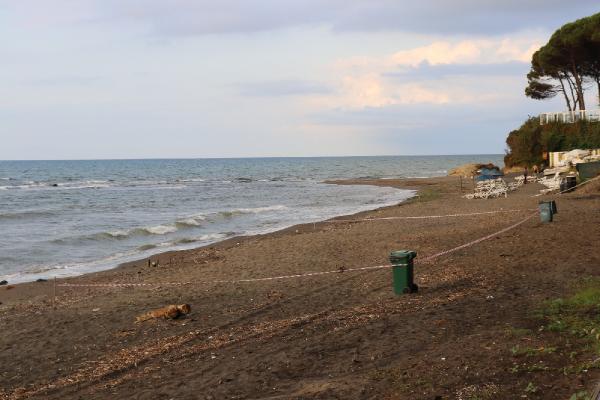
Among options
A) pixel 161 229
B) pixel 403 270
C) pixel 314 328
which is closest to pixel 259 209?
pixel 161 229

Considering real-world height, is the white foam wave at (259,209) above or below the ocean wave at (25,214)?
below

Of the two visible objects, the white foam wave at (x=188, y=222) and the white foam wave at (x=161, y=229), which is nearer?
the white foam wave at (x=161, y=229)

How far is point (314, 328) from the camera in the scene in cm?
950

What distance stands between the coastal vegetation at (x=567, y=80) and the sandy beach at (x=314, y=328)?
1151 inches

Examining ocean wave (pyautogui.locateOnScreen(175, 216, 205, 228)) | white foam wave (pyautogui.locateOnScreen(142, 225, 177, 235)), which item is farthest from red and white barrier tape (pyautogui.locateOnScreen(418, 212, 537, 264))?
ocean wave (pyautogui.locateOnScreen(175, 216, 205, 228))

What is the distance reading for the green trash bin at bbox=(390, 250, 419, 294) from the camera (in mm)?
10977

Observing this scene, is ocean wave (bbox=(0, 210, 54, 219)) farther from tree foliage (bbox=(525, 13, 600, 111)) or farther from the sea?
tree foliage (bbox=(525, 13, 600, 111))

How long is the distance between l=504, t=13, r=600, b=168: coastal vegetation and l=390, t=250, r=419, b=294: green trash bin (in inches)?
1397

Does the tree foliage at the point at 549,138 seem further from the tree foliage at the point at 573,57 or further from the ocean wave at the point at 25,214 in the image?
the ocean wave at the point at 25,214

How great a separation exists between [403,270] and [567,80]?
4911 centimetres

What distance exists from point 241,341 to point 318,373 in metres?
1.97

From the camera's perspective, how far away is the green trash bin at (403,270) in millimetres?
10977

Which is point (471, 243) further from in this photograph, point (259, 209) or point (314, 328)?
point (259, 209)

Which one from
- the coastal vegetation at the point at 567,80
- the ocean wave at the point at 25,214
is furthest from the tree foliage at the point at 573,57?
the ocean wave at the point at 25,214
